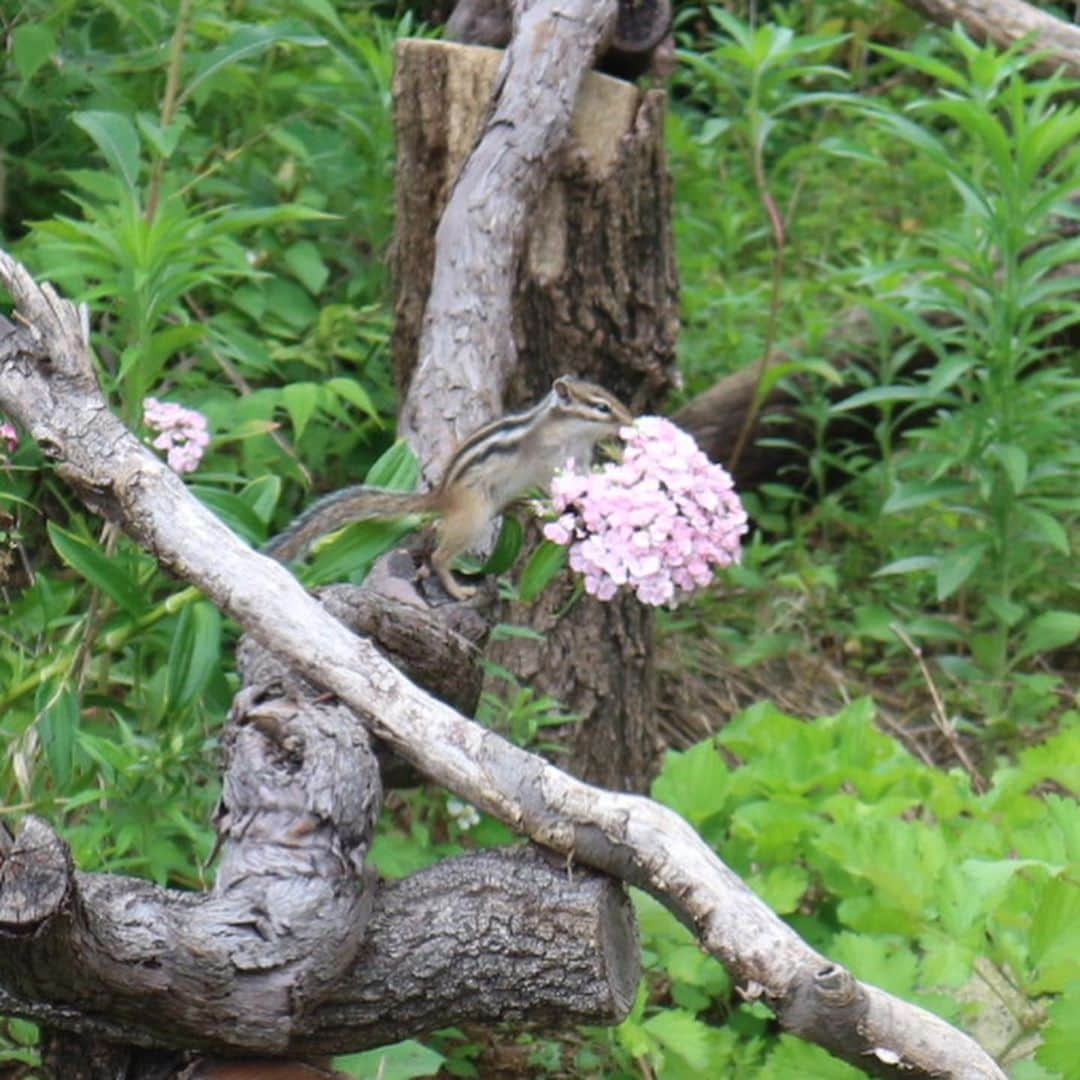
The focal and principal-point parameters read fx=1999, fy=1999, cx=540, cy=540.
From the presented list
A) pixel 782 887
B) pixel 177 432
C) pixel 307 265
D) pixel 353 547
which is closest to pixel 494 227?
pixel 177 432

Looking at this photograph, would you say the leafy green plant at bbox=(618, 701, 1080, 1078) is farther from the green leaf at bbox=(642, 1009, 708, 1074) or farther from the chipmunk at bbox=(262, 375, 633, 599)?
the chipmunk at bbox=(262, 375, 633, 599)

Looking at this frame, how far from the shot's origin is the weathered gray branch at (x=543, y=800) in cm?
291

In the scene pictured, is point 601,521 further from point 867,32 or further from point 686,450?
point 867,32

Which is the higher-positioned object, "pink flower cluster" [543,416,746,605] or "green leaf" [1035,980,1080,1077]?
"pink flower cluster" [543,416,746,605]

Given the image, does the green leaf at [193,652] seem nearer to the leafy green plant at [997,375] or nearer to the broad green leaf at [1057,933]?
the broad green leaf at [1057,933]

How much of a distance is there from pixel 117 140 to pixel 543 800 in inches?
66.7

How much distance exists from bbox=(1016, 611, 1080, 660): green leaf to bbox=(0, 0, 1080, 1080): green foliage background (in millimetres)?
13

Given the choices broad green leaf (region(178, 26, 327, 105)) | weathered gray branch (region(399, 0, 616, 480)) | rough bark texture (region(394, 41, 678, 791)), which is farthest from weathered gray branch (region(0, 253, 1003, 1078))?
rough bark texture (region(394, 41, 678, 791))

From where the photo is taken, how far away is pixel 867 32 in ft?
29.5

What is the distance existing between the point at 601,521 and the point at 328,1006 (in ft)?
3.22

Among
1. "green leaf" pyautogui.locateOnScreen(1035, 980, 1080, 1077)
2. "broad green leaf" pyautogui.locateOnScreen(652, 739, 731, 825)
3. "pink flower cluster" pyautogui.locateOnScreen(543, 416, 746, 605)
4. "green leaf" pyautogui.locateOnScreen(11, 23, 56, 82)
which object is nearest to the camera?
"green leaf" pyautogui.locateOnScreen(1035, 980, 1080, 1077)

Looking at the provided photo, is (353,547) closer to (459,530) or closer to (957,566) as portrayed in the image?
(459,530)

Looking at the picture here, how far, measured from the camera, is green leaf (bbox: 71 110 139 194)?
3871mm

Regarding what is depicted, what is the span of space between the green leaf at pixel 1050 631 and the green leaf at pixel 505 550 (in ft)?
6.92
